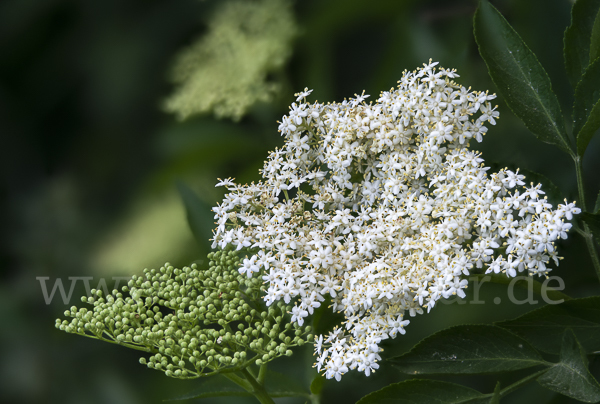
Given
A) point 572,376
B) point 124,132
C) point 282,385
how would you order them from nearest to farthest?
point 572,376 < point 282,385 < point 124,132

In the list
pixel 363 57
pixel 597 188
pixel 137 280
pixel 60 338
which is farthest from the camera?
pixel 60 338

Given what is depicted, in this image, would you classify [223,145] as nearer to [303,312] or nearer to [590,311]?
[303,312]

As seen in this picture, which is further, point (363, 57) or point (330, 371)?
point (363, 57)

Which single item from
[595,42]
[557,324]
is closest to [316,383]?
[557,324]

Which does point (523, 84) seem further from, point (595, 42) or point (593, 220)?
point (593, 220)

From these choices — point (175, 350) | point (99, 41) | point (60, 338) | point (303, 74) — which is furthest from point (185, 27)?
point (175, 350)

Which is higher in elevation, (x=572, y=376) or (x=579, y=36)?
(x=579, y=36)

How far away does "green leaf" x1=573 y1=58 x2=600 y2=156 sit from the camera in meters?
0.63

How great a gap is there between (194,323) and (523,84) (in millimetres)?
523

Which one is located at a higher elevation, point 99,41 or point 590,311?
point 99,41

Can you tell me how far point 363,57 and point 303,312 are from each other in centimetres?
71

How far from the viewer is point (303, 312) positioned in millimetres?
625

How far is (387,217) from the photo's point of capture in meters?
0.63

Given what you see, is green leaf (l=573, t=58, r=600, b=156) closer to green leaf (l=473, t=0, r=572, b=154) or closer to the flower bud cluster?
green leaf (l=473, t=0, r=572, b=154)
